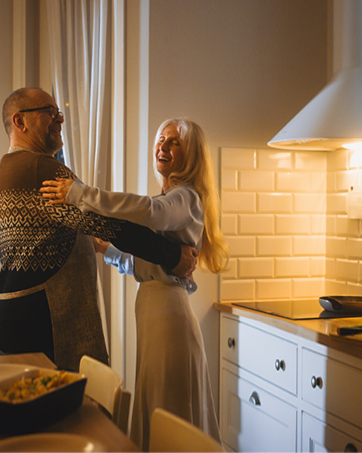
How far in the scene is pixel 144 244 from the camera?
6.17ft

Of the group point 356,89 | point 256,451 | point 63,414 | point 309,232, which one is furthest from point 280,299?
point 63,414

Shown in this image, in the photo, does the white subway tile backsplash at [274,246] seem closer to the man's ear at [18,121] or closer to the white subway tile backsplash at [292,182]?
the white subway tile backsplash at [292,182]

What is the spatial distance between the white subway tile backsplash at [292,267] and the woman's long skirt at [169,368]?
0.89m

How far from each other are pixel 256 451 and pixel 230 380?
1.09ft

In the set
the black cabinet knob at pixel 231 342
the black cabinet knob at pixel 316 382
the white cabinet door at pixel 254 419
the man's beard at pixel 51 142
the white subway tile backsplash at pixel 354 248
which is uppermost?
the man's beard at pixel 51 142

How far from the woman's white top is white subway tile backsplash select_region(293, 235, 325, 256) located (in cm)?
82

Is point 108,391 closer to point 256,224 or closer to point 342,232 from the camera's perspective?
point 256,224

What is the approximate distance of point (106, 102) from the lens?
9.62 feet

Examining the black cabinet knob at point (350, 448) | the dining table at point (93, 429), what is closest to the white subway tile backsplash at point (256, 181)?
the black cabinet knob at point (350, 448)

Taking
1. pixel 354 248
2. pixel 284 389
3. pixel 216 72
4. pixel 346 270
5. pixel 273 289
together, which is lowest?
pixel 284 389

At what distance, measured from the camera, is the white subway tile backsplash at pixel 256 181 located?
2660 millimetres

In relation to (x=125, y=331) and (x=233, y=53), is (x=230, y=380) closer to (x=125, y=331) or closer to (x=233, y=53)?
(x=125, y=331)

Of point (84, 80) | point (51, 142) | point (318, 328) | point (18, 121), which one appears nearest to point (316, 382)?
point (318, 328)

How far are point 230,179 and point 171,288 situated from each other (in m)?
0.85
